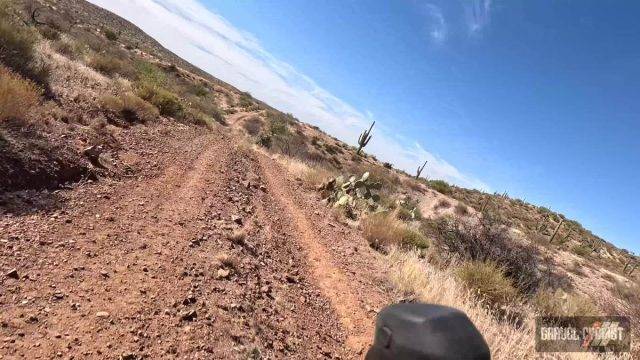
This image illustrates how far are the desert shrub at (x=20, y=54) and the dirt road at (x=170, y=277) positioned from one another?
3.23 metres

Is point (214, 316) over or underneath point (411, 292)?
underneath

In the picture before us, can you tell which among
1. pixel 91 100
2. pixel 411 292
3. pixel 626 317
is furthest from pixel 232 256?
pixel 626 317

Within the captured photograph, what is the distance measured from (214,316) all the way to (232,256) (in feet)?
5.25

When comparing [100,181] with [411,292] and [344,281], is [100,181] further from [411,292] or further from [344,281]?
[411,292]

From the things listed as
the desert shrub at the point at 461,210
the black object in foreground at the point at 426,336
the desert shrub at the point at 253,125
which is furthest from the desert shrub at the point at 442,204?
the black object in foreground at the point at 426,336

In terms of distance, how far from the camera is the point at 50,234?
504 cm

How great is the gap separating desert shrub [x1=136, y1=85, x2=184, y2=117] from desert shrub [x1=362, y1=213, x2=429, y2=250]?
30.4 feet

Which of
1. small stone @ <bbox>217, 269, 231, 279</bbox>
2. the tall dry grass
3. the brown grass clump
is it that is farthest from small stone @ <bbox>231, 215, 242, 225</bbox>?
the tall dry grass

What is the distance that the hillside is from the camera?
398 cm

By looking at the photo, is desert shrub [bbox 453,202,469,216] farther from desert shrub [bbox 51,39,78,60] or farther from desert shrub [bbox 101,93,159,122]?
desert shrub [bbox 51,39,78,60]

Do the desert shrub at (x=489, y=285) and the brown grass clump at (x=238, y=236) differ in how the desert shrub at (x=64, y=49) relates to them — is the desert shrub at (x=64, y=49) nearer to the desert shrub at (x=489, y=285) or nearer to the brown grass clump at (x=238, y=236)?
the brown grass clump at (x=238, y=236)

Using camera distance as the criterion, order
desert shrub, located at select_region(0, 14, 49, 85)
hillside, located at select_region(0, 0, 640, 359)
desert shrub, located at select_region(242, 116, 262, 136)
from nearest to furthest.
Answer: hillside, located at select_region(0, 0, 640, 359) < desert shrub, located at select_region(0, 14, 49, 85) < desert shrub, located at select_region(242, 116, 262, 136)

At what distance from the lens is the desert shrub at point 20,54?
9.72 meters

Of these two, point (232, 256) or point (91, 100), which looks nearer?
point (232, 256)
